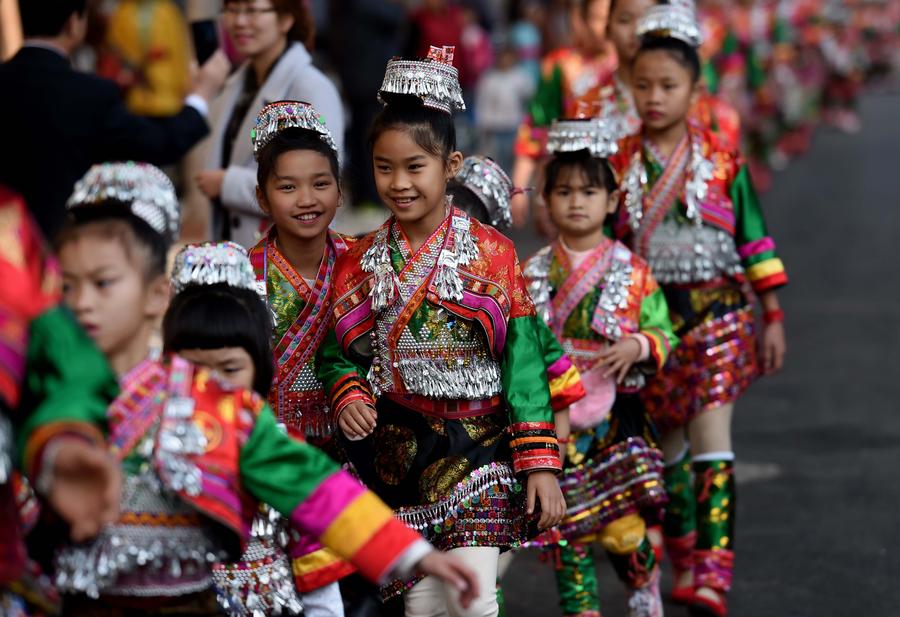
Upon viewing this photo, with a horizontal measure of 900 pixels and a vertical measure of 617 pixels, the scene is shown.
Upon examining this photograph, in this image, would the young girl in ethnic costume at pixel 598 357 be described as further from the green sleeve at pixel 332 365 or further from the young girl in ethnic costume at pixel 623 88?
the green sleeve at pixel 332 365

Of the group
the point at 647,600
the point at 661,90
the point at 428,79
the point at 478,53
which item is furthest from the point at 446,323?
the point at 478,53

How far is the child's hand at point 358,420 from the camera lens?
416 cm

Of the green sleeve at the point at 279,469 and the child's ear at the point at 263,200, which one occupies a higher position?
the child's ear at the point at 263,200

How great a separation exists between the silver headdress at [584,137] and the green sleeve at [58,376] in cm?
241

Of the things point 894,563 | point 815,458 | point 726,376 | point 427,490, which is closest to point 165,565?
point 427,490

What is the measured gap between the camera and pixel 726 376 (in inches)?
219

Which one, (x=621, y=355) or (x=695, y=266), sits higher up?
(x=695, y=266)

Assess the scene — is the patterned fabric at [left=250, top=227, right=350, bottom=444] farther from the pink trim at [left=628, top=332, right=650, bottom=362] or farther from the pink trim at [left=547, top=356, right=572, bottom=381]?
the pink trim at [left=628, top=332, right=650, bottom=362]

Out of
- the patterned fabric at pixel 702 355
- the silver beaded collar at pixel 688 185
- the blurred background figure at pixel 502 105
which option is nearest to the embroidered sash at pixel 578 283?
the silver beaded collar at pixel 688 185

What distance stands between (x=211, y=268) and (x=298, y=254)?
0.95m

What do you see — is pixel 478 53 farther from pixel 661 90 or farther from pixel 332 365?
pixel 332 365

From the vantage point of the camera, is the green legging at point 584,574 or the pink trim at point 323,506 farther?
the green legging at point 584,574

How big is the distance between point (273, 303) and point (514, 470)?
0.82m

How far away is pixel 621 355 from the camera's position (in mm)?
4930
